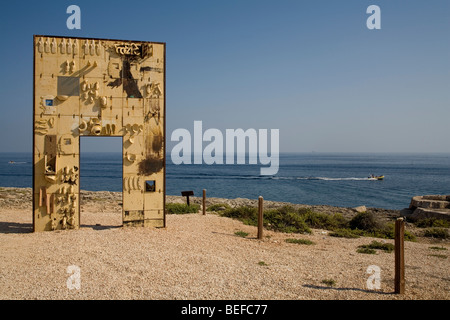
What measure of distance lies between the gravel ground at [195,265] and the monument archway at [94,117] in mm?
1022

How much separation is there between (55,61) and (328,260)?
38.3ft

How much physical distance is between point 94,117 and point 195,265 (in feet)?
22.8

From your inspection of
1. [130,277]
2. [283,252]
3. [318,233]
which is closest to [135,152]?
[130,277]

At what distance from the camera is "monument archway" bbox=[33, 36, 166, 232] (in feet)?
38.5

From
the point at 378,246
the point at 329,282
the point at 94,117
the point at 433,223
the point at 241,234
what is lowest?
the point at 433,223

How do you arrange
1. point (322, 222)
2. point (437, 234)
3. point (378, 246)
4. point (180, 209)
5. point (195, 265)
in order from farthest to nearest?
point (180, 209), point (322, 222), point (437, 234), point (378, 246), point (195, 265)

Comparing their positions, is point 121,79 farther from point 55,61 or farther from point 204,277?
point 204,277

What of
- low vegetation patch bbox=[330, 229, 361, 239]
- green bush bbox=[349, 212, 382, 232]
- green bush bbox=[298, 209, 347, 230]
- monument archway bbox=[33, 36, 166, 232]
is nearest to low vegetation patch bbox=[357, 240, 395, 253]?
low vegetation patch bbox=[330, 229, 361, 239]

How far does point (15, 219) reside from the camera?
575 inches

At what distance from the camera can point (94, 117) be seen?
39.4 ft

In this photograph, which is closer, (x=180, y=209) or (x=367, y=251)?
(x=367, y=251)

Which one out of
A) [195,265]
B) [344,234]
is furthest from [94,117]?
[344,234]

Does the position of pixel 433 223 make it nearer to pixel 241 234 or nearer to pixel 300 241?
pixel 300 241

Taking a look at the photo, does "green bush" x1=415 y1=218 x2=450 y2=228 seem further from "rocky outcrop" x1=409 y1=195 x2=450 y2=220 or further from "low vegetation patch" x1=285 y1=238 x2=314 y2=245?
"low vegetation patch" x1=285 y1=238 x2=314 y2=245
